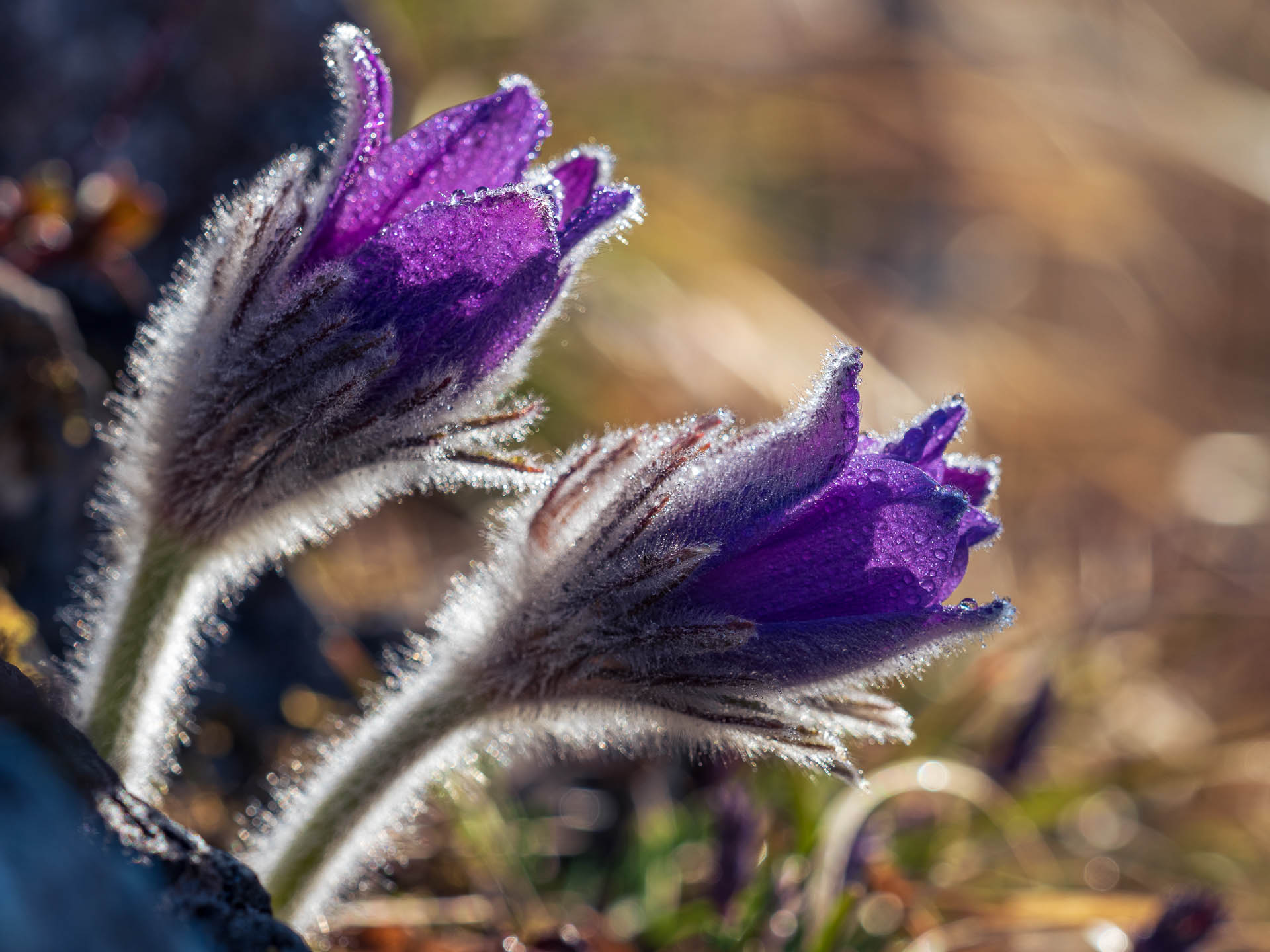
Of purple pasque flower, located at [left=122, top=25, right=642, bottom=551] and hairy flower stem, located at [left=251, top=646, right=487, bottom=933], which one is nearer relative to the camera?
purple pasque flower, located at [left=122, top=25, right=642, bottom=551]

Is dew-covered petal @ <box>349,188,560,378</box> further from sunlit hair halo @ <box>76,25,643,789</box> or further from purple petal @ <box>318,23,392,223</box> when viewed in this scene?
purple petal @ <box>318,23,392,223</box>

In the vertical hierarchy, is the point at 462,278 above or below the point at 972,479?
below

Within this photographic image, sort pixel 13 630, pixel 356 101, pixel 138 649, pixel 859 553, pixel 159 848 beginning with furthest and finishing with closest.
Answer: pixel 13 630 < pixel 138 649 < pixel 356 101 < pixel 859 553 < pixel 159 848

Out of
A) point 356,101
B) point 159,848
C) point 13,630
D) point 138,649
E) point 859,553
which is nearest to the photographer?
point 159,848

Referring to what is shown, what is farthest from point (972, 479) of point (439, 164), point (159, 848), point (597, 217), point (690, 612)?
point (159, 848)

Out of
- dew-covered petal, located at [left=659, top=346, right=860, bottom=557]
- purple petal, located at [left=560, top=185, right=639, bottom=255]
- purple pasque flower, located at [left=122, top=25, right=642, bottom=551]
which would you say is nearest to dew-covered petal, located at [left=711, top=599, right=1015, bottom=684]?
dew-covered petal, located at [left=659, top=346, right=860, bottom=557]

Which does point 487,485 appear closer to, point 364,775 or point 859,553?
point 364,775

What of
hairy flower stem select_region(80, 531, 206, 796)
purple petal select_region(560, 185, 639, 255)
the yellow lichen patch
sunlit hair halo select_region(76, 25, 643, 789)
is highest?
purple petal select_region(560, 185, 639, 255)
